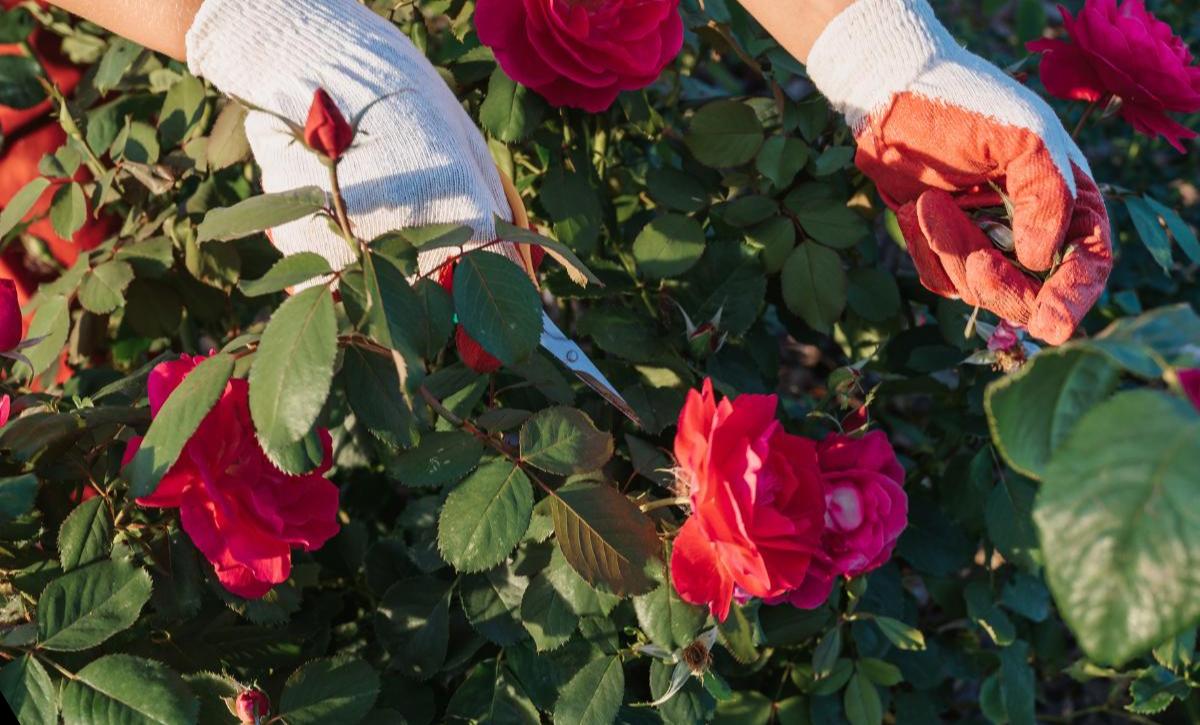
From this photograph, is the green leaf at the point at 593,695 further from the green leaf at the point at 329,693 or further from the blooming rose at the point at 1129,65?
the blooming rose at the point at 1129,65

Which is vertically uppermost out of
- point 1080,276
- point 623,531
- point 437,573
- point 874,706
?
point 1080,276

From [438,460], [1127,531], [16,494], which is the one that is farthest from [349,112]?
[1127,531]

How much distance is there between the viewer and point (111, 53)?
1734 millimetres

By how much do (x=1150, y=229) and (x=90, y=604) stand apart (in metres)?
1.48

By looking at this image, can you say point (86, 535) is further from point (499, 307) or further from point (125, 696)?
point (499, 307)

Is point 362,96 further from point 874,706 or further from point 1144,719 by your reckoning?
point 1144,719

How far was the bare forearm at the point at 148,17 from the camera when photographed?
1407 mm

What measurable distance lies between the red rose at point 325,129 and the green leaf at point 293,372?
14 cm

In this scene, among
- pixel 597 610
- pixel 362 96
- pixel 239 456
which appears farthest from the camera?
pixel 362 96

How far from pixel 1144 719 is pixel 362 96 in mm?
1570

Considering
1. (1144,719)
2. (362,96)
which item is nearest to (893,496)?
(362,96)

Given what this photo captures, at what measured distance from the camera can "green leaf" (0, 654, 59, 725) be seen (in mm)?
984

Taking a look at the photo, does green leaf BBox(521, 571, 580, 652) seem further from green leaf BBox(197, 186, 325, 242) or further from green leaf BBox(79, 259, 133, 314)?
green leaf BBox(79, 259, 133, 314)

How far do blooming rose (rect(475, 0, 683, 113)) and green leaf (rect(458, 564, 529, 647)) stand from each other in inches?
24.4
